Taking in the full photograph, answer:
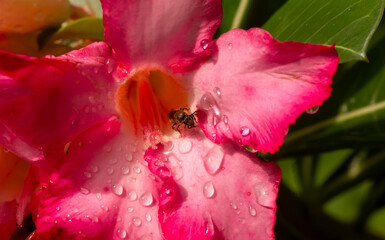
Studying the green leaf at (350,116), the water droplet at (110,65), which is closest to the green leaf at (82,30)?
the water droplet at (110,65)

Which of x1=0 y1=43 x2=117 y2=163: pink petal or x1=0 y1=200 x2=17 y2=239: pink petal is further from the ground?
x1=0 y1=43 x2=117 y2=163: pink petal

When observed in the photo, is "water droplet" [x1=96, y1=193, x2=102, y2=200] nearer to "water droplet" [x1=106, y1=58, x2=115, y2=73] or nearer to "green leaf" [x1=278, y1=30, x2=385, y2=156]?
"water droplet" [x1=106, y1=58, x2=115, y2=73]

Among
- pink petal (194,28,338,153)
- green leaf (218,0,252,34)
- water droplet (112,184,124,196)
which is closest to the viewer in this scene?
pink petal (194,28,338,153)

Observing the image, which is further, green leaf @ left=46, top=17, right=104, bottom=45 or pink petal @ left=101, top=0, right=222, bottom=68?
green leaf @ left=46, top=17, right=104, bottom=45

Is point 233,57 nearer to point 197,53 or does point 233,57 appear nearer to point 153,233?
point 197,53

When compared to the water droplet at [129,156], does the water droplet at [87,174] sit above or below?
above

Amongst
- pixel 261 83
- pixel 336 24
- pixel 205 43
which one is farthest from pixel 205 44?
pixel 336 24

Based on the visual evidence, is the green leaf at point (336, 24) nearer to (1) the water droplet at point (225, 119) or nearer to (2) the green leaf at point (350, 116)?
(1) the water droplet at point (225, 119)

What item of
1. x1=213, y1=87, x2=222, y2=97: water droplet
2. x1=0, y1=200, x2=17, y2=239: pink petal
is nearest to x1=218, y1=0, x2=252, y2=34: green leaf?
x1=213, y1=87, x2=222, y2=97: water droplet
